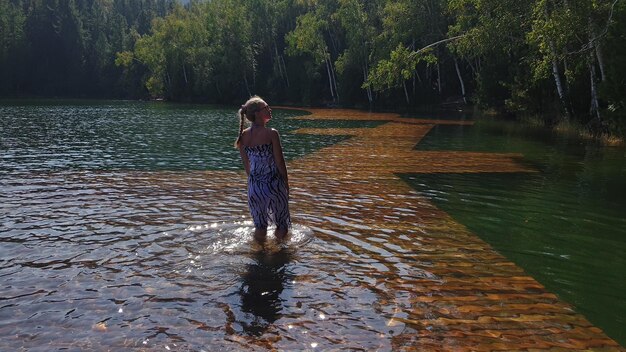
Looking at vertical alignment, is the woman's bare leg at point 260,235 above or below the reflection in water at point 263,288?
above

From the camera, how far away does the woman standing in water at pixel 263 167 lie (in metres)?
6.92

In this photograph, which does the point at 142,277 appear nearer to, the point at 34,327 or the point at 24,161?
the point at 34,327

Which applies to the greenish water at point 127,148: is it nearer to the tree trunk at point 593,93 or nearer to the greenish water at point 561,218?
the greenish water at point 561,218

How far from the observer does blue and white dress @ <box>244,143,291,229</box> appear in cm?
715

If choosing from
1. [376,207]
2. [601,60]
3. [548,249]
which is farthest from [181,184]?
[601,60]

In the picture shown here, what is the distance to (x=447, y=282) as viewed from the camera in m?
6.56

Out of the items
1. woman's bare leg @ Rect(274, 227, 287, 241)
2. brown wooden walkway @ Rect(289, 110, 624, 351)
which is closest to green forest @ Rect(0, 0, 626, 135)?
brown wooden walkway @ Rect(289, 110, 624, 351)

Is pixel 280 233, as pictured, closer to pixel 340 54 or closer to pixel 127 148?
pixel 127 148

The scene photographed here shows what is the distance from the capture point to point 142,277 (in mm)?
6492

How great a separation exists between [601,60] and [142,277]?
23.0m

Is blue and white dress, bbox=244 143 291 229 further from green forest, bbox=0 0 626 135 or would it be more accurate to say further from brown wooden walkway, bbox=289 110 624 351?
green forest, bbox=0 0 626 135

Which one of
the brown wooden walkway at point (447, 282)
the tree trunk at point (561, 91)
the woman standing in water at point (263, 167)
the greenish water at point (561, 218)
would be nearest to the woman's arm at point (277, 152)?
the woman standing in water at point (263, 167)

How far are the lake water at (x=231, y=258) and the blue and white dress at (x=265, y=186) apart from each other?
53 cm

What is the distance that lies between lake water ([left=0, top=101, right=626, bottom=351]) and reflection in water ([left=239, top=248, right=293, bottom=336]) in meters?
0.02
